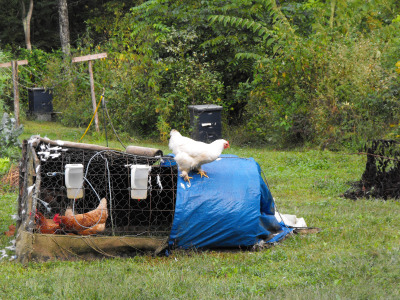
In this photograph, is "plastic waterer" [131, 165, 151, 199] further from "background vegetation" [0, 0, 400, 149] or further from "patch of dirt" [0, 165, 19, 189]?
"background vegetation" [0, 0, 400, 149]

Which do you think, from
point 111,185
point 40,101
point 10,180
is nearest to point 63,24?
point 40,101

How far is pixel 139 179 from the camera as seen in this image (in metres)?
6.10

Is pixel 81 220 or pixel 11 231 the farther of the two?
pixel 11 231

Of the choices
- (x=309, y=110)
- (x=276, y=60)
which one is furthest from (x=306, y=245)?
(x=276, y=60)

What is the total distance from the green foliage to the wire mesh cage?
3065 millimetres

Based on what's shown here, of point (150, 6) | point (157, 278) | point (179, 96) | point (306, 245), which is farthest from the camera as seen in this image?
point (150, 6)

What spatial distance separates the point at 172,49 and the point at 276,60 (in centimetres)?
316

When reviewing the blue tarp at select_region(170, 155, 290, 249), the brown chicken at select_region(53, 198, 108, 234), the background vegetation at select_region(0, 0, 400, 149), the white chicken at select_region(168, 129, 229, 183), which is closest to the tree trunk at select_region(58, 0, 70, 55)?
the background vegetation at select_region(0, 0, 400, 149)

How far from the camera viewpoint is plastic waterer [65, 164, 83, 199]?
5.89 meters

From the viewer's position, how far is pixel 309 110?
514 inches

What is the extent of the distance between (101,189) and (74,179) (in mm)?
366

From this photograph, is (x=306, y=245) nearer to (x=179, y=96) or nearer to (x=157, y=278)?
(x=157, y=278)

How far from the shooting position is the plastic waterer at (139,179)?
6059mm

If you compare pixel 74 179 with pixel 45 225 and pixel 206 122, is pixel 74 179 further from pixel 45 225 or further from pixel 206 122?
pixel 206 122
